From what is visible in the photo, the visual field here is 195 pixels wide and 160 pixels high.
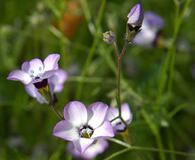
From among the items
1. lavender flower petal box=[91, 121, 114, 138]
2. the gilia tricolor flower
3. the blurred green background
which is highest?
the gilia tricolor flower

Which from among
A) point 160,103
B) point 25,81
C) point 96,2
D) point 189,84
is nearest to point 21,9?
point 96,2

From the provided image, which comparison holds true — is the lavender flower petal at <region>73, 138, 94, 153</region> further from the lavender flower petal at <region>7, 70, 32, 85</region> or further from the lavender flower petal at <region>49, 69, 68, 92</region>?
the lavender flower petal at <region>49, 69, 68, 92</region>

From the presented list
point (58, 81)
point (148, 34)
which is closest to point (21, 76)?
point (58, 81)

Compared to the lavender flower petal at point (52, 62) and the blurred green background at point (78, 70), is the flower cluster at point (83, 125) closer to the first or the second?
the lavender flower petal at point (52, 62)

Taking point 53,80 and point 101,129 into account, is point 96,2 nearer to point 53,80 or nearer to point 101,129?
point 53,80

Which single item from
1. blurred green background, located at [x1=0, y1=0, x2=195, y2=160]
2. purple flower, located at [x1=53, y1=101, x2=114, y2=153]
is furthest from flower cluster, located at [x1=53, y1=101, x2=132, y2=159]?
blurred green background, located at [x1=0, y1=0, x2=195, y2=160]

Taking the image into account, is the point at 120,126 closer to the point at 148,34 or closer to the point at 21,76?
the point at 21,76

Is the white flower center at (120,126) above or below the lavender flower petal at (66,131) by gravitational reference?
below

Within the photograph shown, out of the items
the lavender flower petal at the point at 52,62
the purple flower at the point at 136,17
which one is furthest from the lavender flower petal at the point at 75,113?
the purple flower at the point at 136,17
